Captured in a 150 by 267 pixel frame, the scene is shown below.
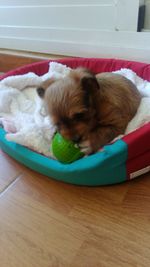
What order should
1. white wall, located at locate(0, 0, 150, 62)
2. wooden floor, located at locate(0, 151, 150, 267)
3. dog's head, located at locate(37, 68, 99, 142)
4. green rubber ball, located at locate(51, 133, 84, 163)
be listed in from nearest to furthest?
1. wooden floor, located at locate(0, 151, 150, 267)
2. dog's head, located at locate(37, 68, 99, 142)
3. green rubber ball, located at locate(51, 133, 84, 163)
4. white wall, located at locate(0, 0, 150, 62)

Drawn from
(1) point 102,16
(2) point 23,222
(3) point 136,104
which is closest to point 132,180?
(3) point 136,104

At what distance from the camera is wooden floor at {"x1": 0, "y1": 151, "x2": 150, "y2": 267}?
43.9 inches

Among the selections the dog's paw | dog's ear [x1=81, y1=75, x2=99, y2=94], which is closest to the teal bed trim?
the dog's paw

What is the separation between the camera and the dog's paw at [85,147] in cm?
144

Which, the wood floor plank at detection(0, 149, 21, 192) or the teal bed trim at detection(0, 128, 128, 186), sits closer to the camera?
the teal bed trim at detection(0, 128, 128, 186)

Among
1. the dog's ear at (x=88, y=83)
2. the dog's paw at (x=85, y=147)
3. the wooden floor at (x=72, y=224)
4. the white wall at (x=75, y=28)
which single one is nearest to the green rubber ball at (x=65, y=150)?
the dog's paw at (x=85, y=147)

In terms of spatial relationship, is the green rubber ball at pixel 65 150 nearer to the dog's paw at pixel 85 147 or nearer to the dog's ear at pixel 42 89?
the dog's paw at pixel 85 147

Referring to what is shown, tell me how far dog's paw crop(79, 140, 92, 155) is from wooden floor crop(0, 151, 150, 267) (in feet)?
0.60

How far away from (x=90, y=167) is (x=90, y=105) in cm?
29

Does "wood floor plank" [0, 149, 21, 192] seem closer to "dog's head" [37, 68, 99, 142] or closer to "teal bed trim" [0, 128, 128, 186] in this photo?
"teal bed trim" [0, 128, 128, 186]

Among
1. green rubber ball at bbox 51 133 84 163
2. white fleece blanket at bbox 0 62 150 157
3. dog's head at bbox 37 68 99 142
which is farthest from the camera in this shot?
white fleece blanket at bbox 0 62 150 157

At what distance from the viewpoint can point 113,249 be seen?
1121 mm

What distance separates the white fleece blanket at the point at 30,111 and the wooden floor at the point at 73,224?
232 mm

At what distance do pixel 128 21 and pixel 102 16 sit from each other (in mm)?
232
